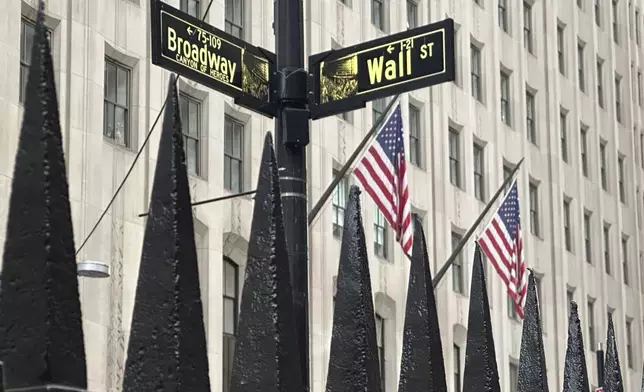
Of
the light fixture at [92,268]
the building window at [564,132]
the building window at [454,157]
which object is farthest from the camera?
the building window at [564,132]

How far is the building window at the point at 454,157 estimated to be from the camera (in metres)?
45.2

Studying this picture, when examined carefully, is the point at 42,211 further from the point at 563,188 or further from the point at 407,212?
the point at 563,188

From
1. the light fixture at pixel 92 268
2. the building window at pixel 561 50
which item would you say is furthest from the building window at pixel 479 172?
the light fixture at pixel 92 268

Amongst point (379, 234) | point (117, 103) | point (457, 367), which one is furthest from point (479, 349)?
point (457, 367)

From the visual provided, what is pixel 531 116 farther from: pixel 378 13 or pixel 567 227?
pixel 378 13

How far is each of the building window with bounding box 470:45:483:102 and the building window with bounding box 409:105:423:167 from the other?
4.79 m

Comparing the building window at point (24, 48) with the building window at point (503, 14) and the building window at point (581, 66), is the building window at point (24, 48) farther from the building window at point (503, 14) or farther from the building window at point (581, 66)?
the building window at point (581, 66)

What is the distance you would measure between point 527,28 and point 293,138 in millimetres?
45085

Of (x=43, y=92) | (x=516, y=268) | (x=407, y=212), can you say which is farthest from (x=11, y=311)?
(x=516, y=268)

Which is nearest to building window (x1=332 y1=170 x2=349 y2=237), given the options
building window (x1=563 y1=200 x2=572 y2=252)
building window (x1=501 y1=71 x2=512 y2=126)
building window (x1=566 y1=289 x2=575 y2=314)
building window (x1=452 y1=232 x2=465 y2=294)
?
building window (x1=452 y1=232 x2=465 y2=294)

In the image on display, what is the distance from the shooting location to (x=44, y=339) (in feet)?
20.5

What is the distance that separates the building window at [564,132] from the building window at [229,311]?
83.0 ft

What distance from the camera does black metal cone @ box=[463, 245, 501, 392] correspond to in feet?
36.4

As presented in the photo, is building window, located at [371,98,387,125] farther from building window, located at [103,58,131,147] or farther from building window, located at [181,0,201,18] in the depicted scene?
building window, located at [103,58,131,147]
